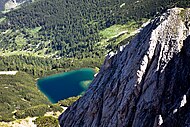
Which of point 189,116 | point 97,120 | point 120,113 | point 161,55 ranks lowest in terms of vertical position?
point 97,120

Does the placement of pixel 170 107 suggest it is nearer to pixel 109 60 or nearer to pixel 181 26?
pixel 181 26

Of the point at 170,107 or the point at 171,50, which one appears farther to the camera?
the point at 171,50

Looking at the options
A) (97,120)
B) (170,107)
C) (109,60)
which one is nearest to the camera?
(170,107)

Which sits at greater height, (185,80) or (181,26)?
(181,26)

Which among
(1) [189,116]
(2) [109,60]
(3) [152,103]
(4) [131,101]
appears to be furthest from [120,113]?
(2) [109,60]

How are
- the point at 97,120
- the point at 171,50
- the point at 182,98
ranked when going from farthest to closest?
the point at 97,120 → the point at 171,50 → the point at 182,98

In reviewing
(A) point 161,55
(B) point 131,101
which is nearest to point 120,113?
(B) point 131,101
